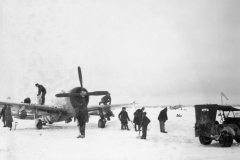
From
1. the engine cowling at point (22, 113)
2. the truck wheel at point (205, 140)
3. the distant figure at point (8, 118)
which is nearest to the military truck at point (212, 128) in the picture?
the truck wheel at point (205, 140)

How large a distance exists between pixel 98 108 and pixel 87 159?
1262 cm

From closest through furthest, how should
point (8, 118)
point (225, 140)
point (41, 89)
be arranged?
1. point (225, 140)
2. point (8, 118)
3. point (41, 89)

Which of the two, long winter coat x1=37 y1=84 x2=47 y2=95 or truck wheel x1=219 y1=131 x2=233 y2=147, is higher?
long winter coat x1=37 y1=84 x2=47 y2=95

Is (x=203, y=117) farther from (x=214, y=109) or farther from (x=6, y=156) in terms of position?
(x=6, y=156)

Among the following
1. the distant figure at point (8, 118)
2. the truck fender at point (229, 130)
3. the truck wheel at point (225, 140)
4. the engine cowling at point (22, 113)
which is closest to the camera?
the truck wheel at point (225, 140)

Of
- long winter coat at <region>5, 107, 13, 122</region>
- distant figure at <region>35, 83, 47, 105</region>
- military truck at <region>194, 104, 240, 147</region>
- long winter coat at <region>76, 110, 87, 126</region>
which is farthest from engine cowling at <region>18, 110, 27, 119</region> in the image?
military truck at <region>194, 104, 240, 147</region>

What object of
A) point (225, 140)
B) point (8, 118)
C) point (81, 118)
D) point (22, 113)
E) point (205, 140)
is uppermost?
point (22, 113)

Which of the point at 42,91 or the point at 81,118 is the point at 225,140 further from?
the point at 42,91

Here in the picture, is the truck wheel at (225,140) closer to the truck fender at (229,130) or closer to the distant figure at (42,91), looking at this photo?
the truck fender at (229,130)

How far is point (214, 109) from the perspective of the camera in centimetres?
1034

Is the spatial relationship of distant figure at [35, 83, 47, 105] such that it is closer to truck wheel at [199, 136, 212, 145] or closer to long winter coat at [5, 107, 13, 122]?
long winter coat at [5, 107, 13, 122]

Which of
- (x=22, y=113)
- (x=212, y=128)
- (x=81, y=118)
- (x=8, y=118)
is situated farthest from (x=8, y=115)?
(x=212, y=128)

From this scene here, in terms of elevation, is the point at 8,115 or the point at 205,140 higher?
the point at 8,115

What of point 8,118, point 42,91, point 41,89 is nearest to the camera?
point 8,118
